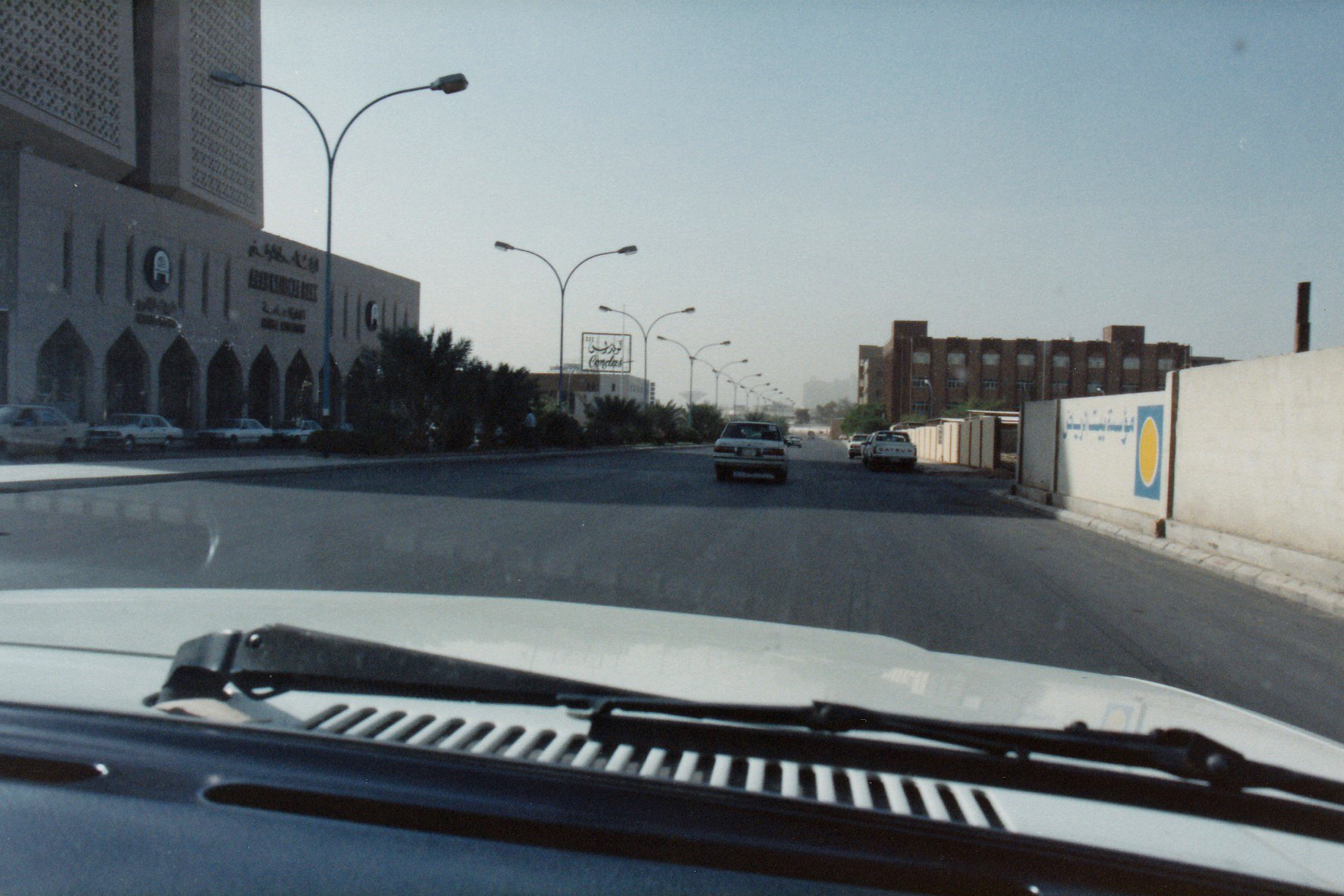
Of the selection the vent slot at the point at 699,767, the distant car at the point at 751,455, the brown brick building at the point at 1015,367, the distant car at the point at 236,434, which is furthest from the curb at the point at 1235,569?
the brown brick building at the point at 1015,367

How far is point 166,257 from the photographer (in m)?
42.6

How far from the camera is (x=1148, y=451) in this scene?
44.8 ft

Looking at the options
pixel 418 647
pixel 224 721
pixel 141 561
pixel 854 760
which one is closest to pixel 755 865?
pixel 854 760

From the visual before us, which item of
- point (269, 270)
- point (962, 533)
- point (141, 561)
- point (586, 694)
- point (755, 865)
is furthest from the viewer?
point (269, 270)

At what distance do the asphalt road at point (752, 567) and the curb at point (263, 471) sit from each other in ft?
2.50

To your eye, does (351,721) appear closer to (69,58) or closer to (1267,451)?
(1267,451)

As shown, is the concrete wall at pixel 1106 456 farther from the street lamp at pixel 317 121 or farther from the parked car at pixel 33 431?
the parked car at pixel 33 431

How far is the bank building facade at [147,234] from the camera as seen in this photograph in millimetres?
36469

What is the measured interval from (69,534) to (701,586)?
22.1 ft

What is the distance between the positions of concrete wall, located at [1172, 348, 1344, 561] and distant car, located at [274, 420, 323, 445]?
3364cm

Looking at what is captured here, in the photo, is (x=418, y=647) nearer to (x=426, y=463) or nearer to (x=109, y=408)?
(x=426, y=463)

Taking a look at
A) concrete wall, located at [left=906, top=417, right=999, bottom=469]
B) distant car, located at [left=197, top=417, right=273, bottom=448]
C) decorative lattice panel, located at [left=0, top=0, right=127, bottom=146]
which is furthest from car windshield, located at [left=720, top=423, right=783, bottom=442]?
decorative lattice panel, located at [left=0, top=0, right=127, bottom=146]

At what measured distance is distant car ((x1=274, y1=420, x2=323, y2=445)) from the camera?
42219 millimetres

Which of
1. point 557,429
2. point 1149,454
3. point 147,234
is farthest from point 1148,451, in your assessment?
point 147,234
